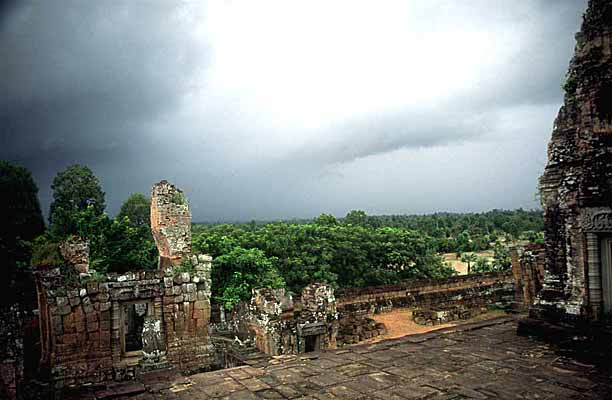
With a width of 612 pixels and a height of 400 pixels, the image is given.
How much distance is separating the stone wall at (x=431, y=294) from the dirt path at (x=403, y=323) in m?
0.32

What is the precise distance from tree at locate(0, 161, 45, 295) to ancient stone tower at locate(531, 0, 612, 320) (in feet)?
67.5

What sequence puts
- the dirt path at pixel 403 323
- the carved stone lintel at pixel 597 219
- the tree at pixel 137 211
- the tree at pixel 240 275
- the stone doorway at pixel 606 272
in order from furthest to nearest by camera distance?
the tree at pixel 137 211 → the dirt path at pixel 403 323 → the tree at pixel 240 275 → the stone doorway at pixel 606 272 → the carved stone lintel at pixel 597 219

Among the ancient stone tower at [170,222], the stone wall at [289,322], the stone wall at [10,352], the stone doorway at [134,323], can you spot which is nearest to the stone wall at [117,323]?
the ancient stone tower at [170,222]

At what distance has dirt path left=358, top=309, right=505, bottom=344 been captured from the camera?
15.4 metres

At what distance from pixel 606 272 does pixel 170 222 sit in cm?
923

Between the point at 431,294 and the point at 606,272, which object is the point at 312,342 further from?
the point at 431,294

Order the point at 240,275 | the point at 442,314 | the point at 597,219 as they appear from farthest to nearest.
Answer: the point at 442,314 < the point at 240,275 < the point at 597,219

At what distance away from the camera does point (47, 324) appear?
30.0 ft

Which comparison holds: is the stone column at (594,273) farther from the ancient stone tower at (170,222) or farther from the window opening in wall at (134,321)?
the window opening in wall at (134,321)

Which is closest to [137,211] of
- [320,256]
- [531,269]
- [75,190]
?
[75,190]

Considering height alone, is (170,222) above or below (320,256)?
above

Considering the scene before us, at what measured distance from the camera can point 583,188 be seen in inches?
297

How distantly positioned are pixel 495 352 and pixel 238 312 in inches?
301

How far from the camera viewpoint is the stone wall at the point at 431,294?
1709 centimetres
